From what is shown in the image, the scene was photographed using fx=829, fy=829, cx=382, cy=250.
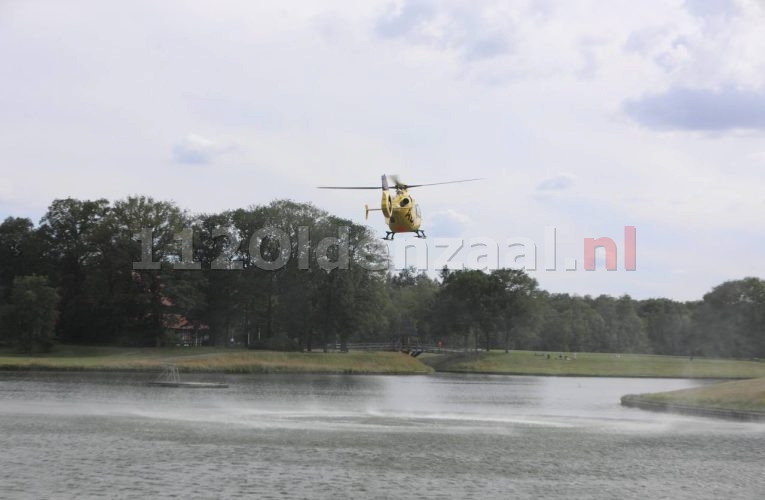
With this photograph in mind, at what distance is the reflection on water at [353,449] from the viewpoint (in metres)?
25.2

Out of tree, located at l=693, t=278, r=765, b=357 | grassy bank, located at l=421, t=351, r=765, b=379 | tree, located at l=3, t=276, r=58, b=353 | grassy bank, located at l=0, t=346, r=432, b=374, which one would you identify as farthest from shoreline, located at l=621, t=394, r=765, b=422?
tree, located at l=693, t=278, r=765, b=357

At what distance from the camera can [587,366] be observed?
125 metres

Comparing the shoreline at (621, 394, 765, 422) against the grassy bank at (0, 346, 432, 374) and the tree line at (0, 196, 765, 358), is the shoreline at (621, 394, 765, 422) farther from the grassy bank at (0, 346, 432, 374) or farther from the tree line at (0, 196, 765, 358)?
the tree line at (0, 196, 765, 358)

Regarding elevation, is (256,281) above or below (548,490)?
above

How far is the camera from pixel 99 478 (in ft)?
82.5

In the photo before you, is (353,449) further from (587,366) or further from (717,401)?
(587,366)

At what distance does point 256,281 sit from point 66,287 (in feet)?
92.7

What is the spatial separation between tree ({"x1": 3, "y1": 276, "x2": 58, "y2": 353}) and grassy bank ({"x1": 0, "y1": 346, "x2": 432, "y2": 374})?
2.52 metres

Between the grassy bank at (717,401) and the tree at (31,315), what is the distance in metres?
71.0

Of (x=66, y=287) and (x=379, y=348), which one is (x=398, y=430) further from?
(x=379, y=348)

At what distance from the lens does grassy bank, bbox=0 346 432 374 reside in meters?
88.9

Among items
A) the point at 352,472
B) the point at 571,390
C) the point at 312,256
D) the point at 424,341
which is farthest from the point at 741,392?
the point at 424,341

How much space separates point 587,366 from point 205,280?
58.1 m

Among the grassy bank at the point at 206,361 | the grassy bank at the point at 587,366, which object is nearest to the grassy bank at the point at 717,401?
the grassy bank at the point at 206,361
